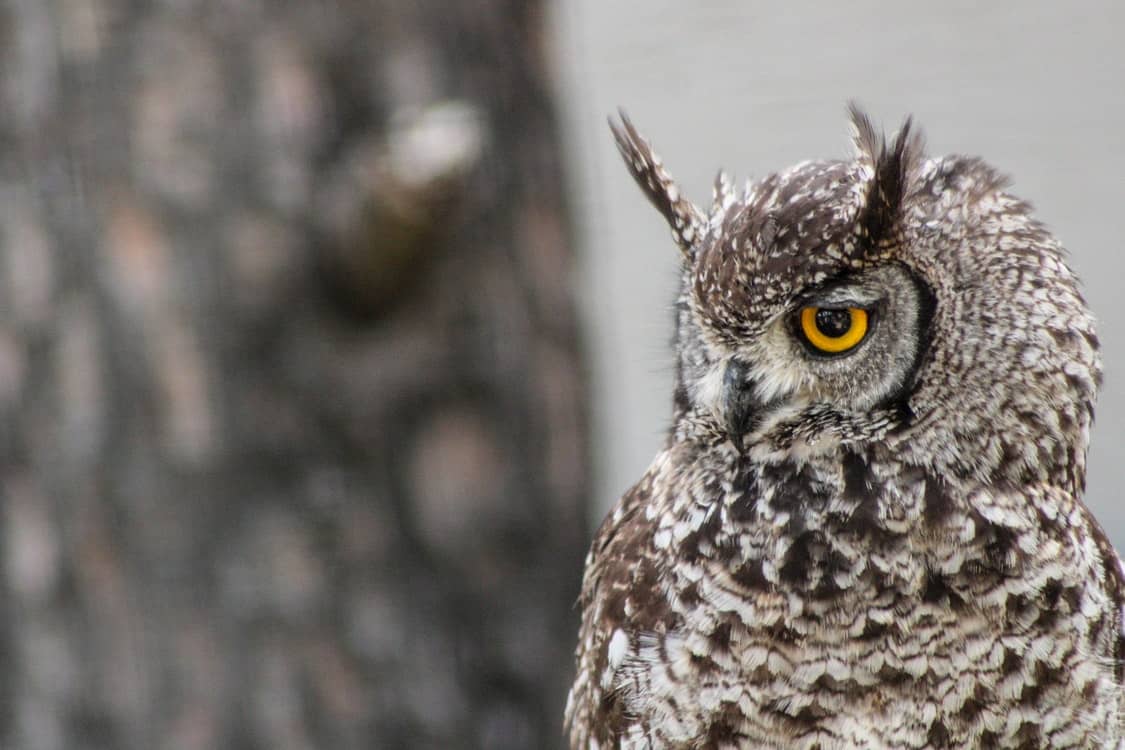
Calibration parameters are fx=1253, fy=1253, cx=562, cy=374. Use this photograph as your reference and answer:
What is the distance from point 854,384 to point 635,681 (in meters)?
0.50

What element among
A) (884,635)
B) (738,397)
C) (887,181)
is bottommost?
(884,635)

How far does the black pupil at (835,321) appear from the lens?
5.01 ft

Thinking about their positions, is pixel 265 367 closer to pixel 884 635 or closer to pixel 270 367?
pixel 270 367

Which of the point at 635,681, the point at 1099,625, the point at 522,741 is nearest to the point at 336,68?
the point at 522,741

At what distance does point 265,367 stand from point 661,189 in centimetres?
92

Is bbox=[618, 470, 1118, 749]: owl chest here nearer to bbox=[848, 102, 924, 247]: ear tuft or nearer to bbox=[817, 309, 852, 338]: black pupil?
bbox=[817, 309, 852, 338]: black pupil

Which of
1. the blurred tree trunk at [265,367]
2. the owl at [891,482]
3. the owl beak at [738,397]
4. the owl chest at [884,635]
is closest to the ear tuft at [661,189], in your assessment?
the owl at [891,482]

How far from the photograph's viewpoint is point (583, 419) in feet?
3.59

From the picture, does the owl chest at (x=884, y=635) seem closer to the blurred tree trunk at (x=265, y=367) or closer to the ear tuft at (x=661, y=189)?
the ear tuft at (x=661, y=189)

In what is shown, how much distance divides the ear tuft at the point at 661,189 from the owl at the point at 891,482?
0.08 m

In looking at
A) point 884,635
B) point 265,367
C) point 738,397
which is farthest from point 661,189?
point 265,367

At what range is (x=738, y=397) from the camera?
1.58m

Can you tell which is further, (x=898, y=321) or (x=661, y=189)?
(x=661, y=189)

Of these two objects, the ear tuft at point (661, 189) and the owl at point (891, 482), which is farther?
the ear tuft at point (661, 189)
